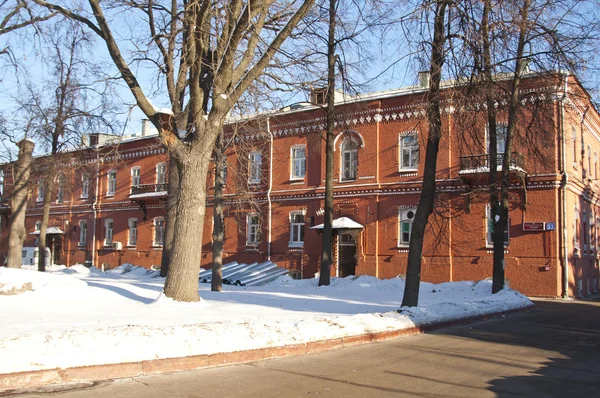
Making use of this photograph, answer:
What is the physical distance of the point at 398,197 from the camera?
92.9ft

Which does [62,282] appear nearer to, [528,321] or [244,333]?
[244,333]

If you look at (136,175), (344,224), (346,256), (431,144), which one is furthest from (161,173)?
(431,144)

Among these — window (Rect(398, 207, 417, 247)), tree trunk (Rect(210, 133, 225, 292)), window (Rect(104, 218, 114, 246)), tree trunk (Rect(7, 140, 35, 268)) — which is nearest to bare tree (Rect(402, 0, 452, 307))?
tree trunk (Rect(210, 133, 225, 292))

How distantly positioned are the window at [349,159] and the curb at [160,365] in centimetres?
1905

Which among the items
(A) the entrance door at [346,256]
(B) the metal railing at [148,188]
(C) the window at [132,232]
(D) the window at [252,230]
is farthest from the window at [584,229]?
(C) the window at [132,232]

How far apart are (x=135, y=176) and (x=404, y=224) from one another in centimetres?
2114

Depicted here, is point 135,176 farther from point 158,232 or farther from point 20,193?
point 20,193

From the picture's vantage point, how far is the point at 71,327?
30.9 ft

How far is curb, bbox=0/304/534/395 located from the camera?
6.92 meters

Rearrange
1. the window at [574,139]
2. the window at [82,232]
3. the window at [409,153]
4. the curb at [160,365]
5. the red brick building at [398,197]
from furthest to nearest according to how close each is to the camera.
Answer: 1. the window at [82,232]
2. the window at [409,153]
3. the window at [574,139]
4. the red brick building at [398,197]
5. the curb at [160,365]

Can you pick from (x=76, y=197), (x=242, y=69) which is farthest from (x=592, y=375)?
(x=76, y=197)

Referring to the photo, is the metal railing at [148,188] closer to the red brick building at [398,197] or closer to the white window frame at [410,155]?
the red brick building at [398,197]

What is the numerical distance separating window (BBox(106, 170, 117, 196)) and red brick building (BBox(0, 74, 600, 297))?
5346 millimetres

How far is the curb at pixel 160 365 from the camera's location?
6921mm
